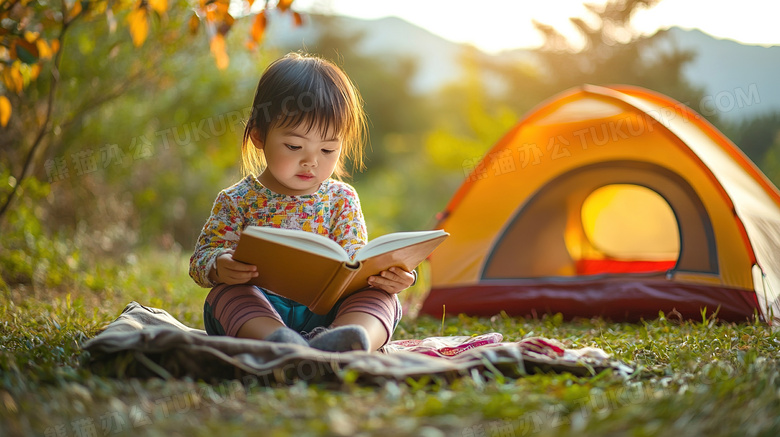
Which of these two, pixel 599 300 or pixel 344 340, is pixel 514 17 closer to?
pixel 599 300

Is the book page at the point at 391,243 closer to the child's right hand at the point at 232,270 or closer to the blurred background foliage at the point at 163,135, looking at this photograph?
the child's right hand at the point at 232,270

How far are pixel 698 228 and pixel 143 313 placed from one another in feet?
7.43

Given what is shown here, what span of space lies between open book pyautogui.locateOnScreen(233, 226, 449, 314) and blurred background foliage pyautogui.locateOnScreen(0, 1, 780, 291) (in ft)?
2.54

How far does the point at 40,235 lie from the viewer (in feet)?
11.5

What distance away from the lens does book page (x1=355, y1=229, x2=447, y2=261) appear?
161 cm

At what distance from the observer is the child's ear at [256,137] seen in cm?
201

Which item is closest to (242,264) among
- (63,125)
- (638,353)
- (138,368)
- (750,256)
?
(138,368)

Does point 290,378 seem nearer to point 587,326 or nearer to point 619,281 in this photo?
point 587,326

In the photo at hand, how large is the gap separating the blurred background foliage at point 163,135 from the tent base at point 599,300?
1.64 ft

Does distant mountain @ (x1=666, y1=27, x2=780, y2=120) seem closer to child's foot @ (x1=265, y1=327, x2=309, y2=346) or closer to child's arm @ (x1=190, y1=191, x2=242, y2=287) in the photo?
child's arm @ (x1=190, y1=191, x2=242, y2=287)

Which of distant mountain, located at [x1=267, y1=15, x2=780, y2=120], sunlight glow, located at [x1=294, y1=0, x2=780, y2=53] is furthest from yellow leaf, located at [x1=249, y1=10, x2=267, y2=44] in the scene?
sunlight glow, located at [x1=294, y1=0, x2=780, y2=53]

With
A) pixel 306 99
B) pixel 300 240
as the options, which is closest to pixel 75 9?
pixel 306 99

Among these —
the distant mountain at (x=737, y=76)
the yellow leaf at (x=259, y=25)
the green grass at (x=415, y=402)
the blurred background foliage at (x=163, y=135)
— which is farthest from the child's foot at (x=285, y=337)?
the distant mountain at (x=737, y=76)

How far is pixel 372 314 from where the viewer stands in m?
1.72
